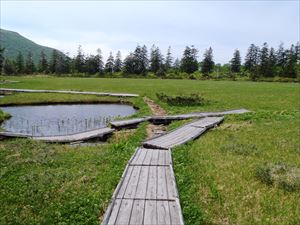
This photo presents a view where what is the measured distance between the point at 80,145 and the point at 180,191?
27.8 ft

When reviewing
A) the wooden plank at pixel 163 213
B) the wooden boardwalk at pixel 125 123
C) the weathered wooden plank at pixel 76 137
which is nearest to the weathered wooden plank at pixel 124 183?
the wooden plank at pixel 163 213

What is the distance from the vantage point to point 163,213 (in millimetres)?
6715

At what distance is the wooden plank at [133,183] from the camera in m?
7.82

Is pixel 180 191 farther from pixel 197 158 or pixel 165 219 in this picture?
pixel 197 158

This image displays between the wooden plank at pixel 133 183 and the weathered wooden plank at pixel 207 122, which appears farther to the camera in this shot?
the weathered wooden plank at pixel 207 122

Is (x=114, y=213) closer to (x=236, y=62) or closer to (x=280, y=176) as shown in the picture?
(x=280, y=176)

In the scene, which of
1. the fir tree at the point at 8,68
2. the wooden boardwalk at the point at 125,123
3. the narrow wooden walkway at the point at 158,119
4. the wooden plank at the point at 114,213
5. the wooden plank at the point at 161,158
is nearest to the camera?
the wooden plank at the point at 114,213

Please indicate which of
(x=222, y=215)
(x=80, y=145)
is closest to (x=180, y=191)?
(x=222, y=215)

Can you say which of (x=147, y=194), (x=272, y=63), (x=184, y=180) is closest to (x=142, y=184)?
(x=147, y=194)

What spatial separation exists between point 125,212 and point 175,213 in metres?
1.11

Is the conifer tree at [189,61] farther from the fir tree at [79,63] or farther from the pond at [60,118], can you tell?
the pond at [60,118]

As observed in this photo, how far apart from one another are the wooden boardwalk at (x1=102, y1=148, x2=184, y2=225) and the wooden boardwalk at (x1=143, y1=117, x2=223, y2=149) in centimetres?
277

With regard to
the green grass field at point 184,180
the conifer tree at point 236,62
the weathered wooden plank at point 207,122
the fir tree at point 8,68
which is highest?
the conifer tree at point 236,62

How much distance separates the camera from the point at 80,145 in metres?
15.7
